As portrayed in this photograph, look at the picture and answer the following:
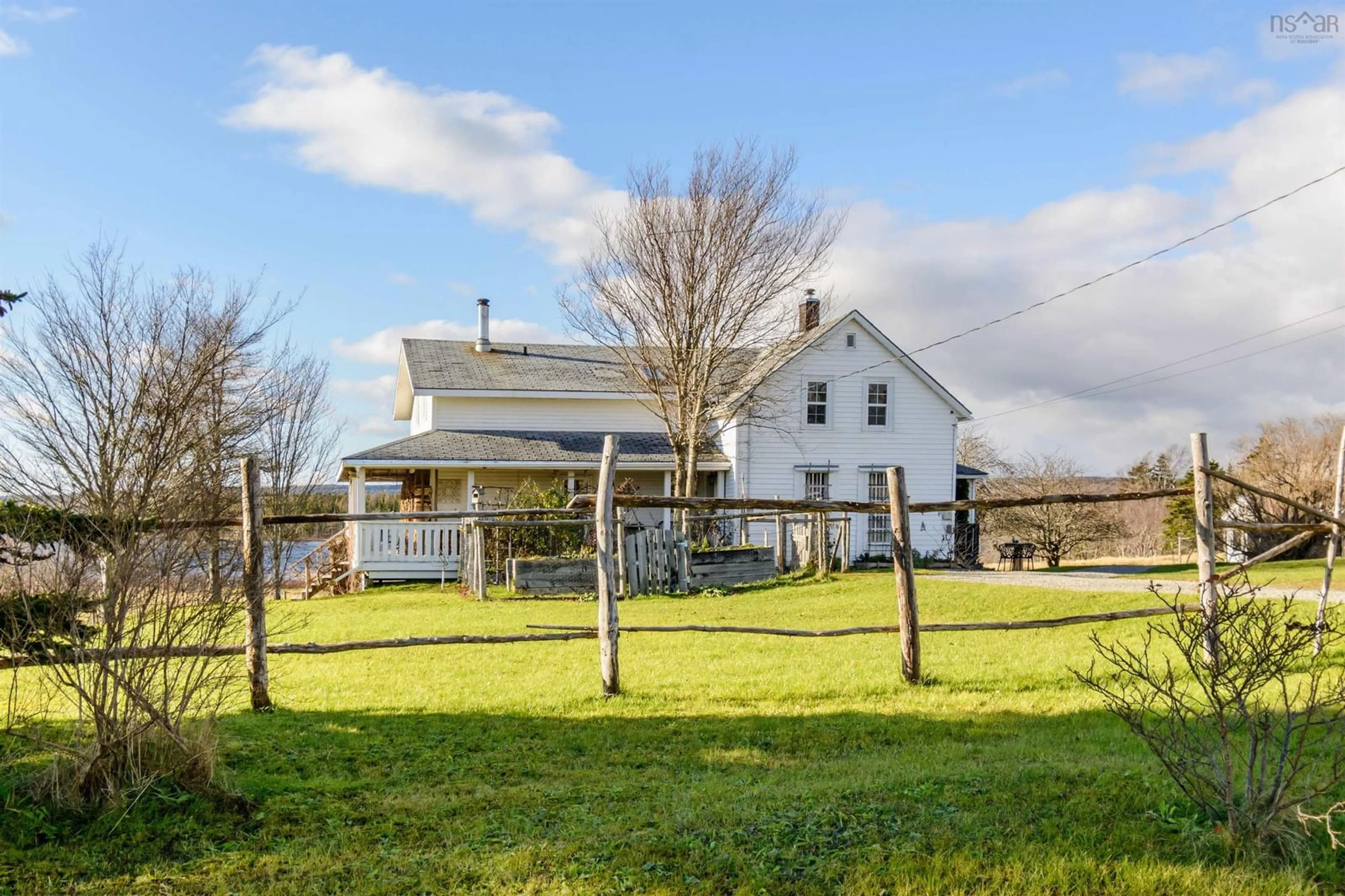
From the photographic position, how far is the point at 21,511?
5953 millimetres

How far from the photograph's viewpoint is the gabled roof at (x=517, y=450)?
2586 cm

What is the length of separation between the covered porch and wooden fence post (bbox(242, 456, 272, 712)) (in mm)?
14354

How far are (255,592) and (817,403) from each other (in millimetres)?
22104

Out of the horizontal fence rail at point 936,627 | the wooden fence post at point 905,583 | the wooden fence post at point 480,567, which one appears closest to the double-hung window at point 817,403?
the wooden fence post at point 480,567

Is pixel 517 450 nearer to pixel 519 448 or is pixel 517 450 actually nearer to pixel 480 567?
pixel 519 448

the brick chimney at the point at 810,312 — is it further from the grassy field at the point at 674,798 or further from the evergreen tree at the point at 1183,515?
the grassy field at the point at 674,798

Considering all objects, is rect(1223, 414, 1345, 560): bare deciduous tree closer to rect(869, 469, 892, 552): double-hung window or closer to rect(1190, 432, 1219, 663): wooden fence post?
rect(869, 469, 892, 552): double-hung window

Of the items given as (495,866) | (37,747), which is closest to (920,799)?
(495,866)

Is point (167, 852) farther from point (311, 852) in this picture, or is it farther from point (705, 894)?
point (705, 894)

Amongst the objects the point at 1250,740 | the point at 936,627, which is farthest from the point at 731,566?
the point at 1250,740

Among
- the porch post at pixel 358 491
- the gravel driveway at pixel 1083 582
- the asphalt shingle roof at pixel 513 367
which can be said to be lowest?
the gravel driveway at pixel 1083 582

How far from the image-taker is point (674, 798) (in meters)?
5.41

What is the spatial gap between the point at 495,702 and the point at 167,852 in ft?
12.7

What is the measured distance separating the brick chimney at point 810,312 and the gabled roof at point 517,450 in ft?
15.4
